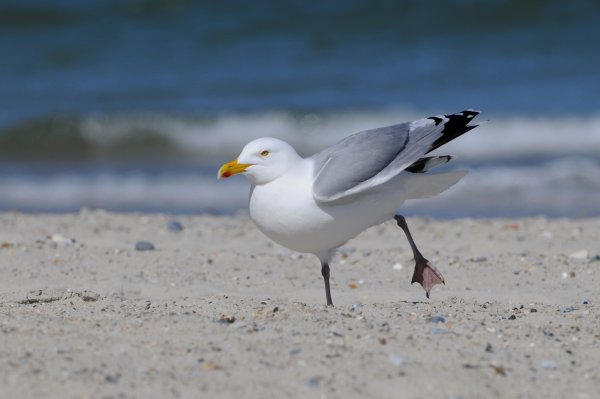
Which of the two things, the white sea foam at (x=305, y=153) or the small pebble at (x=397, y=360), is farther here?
the white sea foam at (x=305, y=153)

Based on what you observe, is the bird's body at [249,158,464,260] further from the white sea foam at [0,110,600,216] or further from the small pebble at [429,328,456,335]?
the white sea foam at [0,110,600,216]

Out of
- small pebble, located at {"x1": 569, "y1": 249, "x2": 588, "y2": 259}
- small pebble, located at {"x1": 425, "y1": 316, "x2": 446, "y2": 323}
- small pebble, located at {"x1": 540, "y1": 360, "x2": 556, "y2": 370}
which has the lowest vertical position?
small pebble, located at {"x1": 540, "y1": 360, "x2": 556, "y2": 370}

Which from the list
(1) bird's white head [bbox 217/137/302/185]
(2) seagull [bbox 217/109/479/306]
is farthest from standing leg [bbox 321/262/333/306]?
(1) bird's white head [bbox 217/137/302/185]

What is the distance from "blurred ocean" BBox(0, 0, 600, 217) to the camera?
A: 439 inches

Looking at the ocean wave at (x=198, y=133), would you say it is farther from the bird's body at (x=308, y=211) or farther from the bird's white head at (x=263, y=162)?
the bird's white head at (x=263, y=162)

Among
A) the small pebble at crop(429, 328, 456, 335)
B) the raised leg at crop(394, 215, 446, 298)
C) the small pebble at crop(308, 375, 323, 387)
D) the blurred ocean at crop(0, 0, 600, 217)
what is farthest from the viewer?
the blurred ocean at crop(0, 0, 600, 217)

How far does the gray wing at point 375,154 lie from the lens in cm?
492

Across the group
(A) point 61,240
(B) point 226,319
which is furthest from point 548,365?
(A) point 61,240

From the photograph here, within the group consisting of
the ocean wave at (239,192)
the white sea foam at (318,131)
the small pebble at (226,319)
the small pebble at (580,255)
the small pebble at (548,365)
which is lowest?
the small pebble at (548,365)

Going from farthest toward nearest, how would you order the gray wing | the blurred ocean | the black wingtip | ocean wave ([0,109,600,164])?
ocean wave ([0,109,600,164]) → the blurred ocean → the black wingtip → the gray wing

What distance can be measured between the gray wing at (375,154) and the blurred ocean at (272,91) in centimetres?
424

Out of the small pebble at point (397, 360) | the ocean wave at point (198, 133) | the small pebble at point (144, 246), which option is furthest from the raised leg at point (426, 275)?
the ocean wave at point (198, 133)

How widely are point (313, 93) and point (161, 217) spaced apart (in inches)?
301

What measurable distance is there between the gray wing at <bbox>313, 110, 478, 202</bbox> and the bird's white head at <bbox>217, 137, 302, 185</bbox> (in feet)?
0.53
